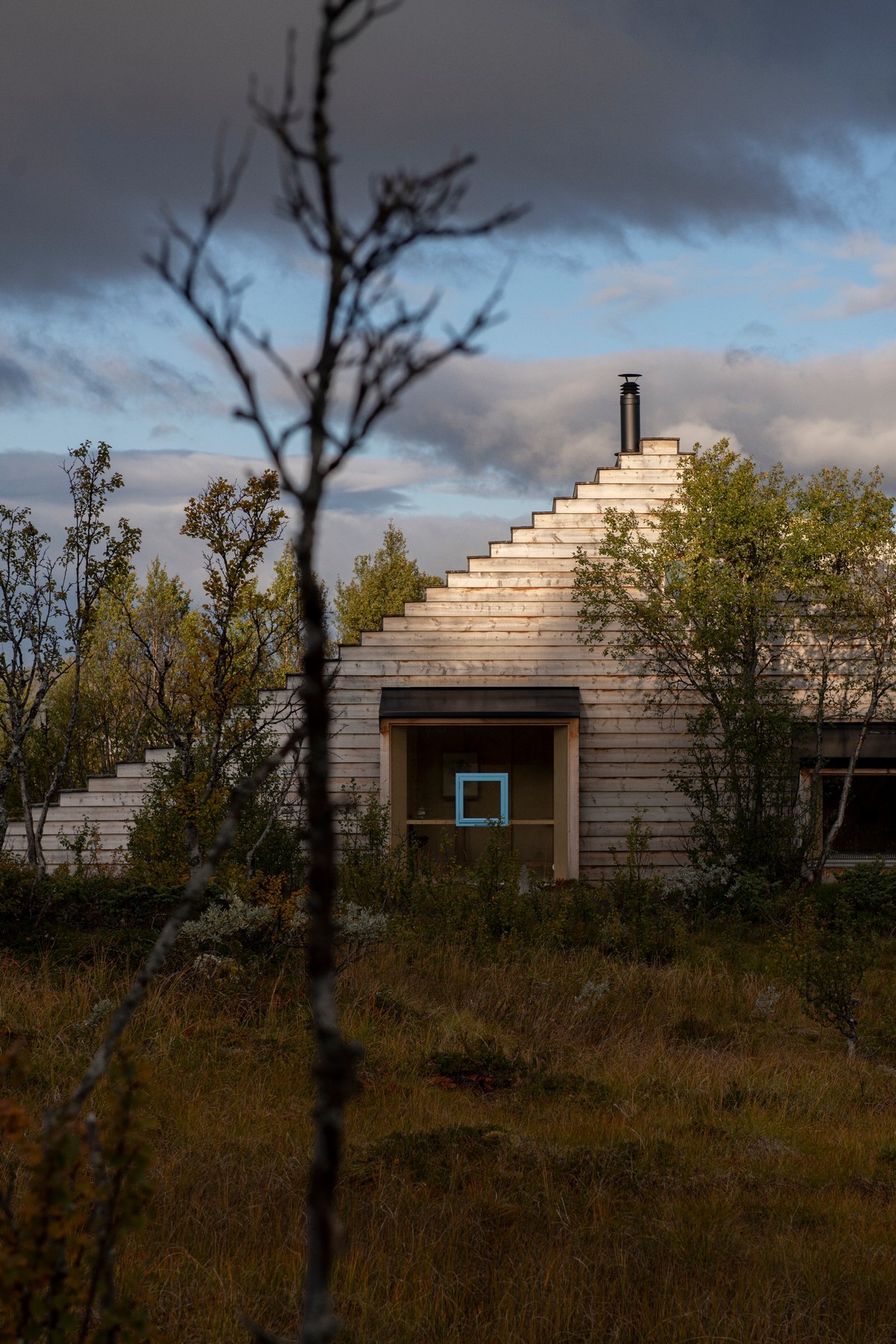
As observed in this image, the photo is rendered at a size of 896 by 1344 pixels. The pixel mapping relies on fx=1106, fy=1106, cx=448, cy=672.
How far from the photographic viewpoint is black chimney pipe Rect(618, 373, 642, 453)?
17.4 meters

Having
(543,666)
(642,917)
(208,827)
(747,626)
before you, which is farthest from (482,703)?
(208,827)

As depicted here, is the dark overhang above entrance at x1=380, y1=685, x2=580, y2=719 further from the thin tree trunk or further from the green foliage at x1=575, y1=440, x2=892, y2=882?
the thin tree trunk

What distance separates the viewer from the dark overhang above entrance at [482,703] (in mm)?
15789

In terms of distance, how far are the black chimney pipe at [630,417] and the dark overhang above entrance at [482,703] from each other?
4.16 meters

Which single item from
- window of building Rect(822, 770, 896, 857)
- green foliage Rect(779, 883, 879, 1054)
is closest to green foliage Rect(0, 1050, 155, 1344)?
green foliage Rect(779, 883, 879, 1054)

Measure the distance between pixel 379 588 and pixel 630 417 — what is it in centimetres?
1631

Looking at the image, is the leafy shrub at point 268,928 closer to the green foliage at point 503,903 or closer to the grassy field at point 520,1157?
the grassy field at point 520,1157

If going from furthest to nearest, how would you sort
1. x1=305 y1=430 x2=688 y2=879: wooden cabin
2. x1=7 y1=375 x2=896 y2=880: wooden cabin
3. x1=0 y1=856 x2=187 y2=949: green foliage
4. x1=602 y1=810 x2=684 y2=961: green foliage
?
x1=305 y1=430 x2=688 y2=879: wooden cabin, x1=7 y1=375 x2=896 y2=880: wooden cabin, x1=602 y1=810 x2=684 y2=961: green foliage, x1=0 y1=856 x2=187 y2=949: green foliage

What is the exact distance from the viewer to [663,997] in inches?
364

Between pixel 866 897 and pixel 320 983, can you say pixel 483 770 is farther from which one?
pixel 320 983

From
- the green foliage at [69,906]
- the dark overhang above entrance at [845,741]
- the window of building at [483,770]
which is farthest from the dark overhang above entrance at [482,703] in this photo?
the green foliage at [69,906]

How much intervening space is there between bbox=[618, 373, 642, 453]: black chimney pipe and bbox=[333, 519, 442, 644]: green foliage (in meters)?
14.7

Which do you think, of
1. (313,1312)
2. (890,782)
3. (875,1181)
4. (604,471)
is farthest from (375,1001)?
(890,782)

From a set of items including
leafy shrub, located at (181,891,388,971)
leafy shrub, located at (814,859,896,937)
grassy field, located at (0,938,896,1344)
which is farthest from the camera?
leafy shrub, located at (814,859,896,937)
